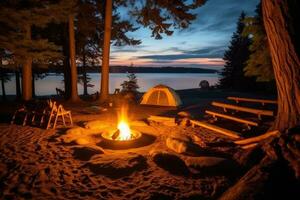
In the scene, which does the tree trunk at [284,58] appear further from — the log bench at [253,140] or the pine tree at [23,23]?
the pine tree at [23,23]

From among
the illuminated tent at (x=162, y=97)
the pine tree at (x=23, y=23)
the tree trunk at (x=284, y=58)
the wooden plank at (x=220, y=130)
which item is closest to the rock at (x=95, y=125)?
the wooden plank at (x=220, y=130)

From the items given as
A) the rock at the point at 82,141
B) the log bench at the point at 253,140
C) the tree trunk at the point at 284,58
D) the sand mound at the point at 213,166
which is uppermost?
the tree trunk at the point at 284,58

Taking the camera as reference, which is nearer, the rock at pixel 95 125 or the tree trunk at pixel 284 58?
the tree trunk at pixel 284 58

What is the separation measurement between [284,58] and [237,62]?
97.7 ft

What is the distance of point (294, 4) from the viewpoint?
210 inches

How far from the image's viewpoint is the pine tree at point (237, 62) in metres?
31.4

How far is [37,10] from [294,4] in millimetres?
11668

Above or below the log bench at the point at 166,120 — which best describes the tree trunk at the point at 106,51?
above

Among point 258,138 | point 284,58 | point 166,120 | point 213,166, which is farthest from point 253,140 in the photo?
point 166,120

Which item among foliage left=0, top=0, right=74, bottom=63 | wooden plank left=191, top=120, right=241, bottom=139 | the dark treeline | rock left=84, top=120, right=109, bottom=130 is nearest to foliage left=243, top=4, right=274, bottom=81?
the dark treeline

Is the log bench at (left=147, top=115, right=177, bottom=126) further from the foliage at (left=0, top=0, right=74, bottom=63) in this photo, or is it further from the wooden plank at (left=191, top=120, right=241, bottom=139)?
the foliage at (left=0, top=0, right=74, bottom=63)

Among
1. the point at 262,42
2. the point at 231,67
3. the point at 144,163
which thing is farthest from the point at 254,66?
the point at 231,67

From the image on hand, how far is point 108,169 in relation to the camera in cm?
585

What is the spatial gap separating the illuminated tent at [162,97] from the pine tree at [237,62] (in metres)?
17.8
